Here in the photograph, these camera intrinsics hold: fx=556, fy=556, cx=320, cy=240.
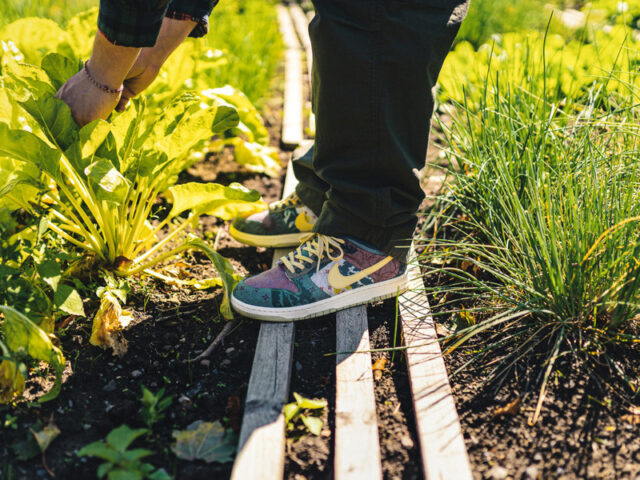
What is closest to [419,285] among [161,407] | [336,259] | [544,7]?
[336,259]

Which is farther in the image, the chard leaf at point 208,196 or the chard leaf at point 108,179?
the chard leaf at point 208,196

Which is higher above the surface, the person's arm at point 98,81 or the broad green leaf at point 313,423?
Result: the person's arm at point 98,81

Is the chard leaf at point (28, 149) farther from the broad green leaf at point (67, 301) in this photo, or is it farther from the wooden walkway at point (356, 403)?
the wooden walkway at point (356, 403)

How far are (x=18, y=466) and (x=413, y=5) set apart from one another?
1170 mm

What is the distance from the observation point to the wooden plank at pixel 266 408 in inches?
38.5

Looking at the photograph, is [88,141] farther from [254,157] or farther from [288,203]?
[254,157]

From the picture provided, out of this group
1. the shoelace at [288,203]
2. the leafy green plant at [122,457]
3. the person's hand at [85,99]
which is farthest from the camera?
the shoelace at [288,203]

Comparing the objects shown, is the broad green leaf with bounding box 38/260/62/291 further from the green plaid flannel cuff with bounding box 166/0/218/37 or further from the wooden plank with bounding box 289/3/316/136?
the wooden plank with bounding box 289/3/316/136

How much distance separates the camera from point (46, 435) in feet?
3.37

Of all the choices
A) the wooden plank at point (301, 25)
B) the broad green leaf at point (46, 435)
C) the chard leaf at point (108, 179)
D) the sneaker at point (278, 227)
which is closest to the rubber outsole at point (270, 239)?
the sneaker at point (278, 227)

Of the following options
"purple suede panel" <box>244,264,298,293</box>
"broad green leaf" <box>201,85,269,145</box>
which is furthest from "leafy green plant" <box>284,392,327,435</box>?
"broad green leaf" <box>201,85,269,145</box>

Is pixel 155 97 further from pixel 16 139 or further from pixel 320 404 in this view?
pixel 320 404

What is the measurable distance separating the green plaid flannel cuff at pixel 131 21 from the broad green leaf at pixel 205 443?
2.42 ft

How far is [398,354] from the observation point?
4.30 ft
